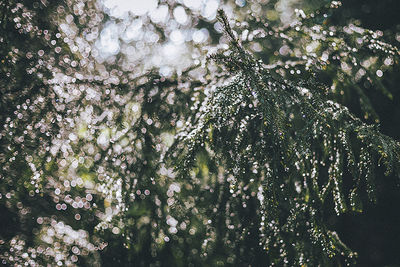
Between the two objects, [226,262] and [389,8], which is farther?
[389,8]

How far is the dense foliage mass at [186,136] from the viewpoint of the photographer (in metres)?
1.29

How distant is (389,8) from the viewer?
3.23 meters

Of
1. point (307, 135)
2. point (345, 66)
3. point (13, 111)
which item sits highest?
point (345, 66)

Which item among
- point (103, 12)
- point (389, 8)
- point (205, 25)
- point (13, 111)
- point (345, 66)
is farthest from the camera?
point (389, 8)

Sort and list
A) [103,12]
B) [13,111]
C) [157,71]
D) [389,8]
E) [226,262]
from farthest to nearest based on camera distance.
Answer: [389,8]
[226,262]
[103,12]
[157,71]
[13,111]

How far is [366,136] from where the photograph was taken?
50.4 inches

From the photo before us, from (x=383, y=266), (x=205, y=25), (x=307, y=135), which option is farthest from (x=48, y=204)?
(x=383, y=266)

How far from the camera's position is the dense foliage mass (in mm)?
1286

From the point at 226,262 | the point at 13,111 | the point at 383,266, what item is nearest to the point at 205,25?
the point at 13,111

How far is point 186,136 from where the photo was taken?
1.40 meters

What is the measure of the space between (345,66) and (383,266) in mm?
2189

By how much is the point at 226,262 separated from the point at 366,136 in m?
1.95

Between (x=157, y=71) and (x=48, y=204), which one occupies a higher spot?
(x=157, y=71)

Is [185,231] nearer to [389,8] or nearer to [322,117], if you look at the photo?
[322,117]
